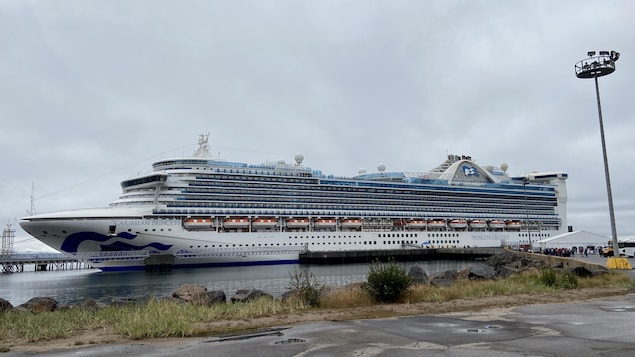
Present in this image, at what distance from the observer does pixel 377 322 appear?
10383mm

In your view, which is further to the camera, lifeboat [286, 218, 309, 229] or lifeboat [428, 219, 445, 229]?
lifeboat [428, 219, 445, 229]

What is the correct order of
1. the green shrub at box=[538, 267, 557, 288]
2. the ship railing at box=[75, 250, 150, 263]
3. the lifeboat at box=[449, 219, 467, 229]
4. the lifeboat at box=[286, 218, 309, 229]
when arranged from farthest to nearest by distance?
the lifeboat at box=[449, 219, 467, 229] → the lifeboat at box=[286, 218, 309, 229] → the ship railing at box=[75, 250, 150, 263] → the green shrub at box=[538, 267, 557, 288]

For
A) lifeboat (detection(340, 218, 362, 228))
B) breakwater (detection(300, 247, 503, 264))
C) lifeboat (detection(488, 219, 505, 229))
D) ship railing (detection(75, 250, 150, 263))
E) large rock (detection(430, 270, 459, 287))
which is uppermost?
lifeboat (detection(340, 218, 362, 228))

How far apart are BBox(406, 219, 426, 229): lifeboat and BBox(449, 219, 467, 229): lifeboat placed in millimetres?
5786

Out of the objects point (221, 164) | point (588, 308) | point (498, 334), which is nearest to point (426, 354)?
point (498, 334)

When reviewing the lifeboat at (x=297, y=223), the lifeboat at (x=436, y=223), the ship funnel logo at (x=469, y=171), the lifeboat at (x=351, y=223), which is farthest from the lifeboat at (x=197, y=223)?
the ship funnel logo at (x=469, y=171)

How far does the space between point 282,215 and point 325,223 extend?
6539 millimetres

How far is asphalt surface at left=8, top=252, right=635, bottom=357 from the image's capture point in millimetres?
7305

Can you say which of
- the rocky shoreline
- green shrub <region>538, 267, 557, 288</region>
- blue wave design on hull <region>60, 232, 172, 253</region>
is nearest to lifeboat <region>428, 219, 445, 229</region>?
blue wave design on hull <region>60, 232, 172, 253</region>

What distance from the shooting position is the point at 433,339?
831 cm

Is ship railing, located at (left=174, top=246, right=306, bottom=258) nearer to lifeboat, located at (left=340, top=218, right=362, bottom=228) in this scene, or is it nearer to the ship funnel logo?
lifeboat, located at (left=340, top=218, right=362, bottom=228)

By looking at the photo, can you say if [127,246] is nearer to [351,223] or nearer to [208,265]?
[208,265]

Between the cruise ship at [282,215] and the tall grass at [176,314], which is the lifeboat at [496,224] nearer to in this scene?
the cruise ship at [282,215]

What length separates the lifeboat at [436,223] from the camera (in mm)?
74062
